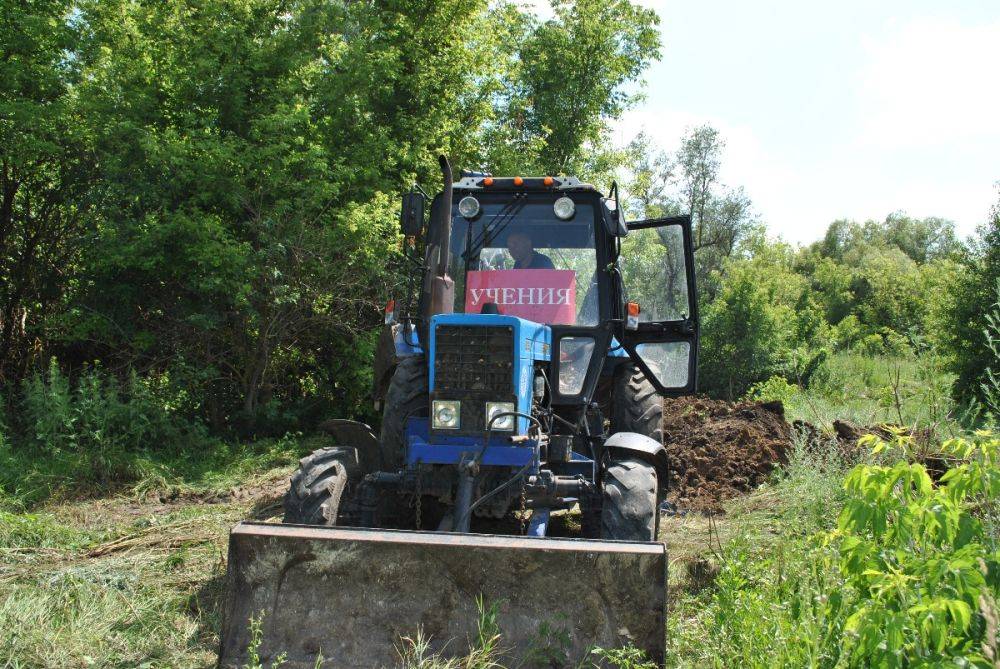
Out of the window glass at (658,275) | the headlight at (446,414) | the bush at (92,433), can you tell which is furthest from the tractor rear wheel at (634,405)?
the bush at (92,433)

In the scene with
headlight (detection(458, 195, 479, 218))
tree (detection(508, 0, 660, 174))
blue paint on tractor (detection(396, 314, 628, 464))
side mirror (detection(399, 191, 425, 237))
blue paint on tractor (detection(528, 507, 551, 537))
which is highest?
tree (detection(508, 0, 660, 174))

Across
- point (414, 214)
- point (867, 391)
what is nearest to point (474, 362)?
point (414, 214)

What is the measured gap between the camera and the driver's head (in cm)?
621

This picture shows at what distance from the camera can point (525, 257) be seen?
620cm

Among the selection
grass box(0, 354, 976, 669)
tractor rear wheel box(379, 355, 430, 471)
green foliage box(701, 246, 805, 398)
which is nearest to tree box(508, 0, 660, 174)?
green foliage box(701, 246, 805, 398)

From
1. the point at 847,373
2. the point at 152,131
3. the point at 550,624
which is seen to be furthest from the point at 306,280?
the point at 847,373

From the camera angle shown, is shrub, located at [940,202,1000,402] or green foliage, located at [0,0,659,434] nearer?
green foliage, located at [0,0,659,434]

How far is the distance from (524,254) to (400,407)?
145cm

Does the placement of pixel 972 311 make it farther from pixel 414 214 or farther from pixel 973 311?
pixel 414 214

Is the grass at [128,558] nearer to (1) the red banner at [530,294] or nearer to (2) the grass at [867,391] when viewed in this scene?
(1) the red banner at [530,294]

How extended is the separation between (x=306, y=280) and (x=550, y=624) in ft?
24.4

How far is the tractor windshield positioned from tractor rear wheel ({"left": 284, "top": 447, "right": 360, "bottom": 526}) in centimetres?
155

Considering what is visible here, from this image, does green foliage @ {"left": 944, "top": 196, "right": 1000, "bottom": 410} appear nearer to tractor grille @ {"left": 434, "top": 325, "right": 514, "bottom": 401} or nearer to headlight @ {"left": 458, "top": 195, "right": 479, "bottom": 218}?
headlight @ {"left": 458, "top": 195, "right": 479, "bottom": 218}

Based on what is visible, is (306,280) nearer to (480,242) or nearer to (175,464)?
(175,464)
